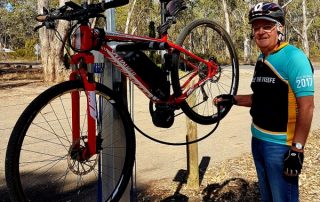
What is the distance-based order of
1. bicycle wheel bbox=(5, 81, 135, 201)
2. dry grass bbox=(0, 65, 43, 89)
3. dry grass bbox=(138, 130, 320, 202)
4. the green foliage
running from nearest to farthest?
bicycle wheel bbox=(5, 81, 135, 201)
dry grass bbox=(138, 130, 320, 202)
dry grass bbox=(0, 65, 43, 89)
the green foliage

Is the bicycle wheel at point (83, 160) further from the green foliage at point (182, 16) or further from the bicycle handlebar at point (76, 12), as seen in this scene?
the green foliage at point (182, 16)

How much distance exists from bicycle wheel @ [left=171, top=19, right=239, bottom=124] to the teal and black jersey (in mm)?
858

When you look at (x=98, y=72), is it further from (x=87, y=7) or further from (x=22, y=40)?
(x=22, y=40)

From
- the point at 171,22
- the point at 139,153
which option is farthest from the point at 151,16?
the point at 171,22

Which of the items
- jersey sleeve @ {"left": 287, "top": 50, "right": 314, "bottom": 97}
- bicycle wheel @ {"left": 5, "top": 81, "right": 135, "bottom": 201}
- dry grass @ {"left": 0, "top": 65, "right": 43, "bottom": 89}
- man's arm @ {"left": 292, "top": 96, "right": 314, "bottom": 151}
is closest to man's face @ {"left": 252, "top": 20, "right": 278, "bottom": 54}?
jersey sleeve @ {"left": 287, "top": 50, "right": 314, "bottom": 97}

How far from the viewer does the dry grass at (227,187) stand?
16.8 ft

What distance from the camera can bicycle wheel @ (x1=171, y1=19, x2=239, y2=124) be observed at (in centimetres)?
379

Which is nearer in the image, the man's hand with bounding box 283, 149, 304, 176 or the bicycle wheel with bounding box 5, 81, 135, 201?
the bicycle wheel with bounding box 5, 81, 135, 201

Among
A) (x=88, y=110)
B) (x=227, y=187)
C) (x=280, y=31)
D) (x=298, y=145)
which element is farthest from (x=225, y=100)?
(x=227, y=187)

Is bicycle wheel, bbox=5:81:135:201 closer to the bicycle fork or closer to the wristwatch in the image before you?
the bicycle fork

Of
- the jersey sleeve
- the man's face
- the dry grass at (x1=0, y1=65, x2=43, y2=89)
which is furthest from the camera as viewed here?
the dry grass at (x1=0, y1=65, x2=43, y2=89)

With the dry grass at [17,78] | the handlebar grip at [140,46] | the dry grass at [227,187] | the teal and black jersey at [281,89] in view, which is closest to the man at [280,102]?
the teal and black jersey at [281,89]

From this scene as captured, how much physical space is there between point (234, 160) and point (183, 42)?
3.03 metres

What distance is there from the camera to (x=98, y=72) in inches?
116
